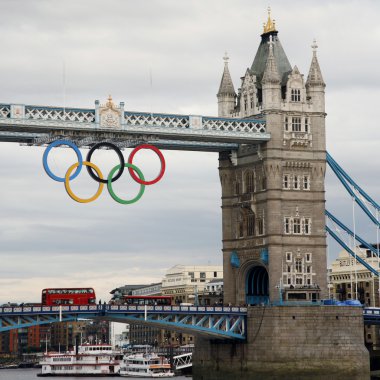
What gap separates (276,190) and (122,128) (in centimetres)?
1946

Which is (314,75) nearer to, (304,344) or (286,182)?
(286,182)

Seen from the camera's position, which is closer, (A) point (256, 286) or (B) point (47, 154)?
(B) point (47, 154)

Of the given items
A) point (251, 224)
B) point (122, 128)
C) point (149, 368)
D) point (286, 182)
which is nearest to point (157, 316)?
point (251, 224)

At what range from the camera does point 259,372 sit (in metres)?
145

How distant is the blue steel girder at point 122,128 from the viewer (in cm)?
13788

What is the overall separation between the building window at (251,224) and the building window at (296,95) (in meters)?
13.7

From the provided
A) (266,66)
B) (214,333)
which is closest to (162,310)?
(214,333)

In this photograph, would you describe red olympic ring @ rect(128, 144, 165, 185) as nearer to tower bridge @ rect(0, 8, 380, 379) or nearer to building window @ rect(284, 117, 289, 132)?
tower bridge @ rect(0, 8, 380, 379)

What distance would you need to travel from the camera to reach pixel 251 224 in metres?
154

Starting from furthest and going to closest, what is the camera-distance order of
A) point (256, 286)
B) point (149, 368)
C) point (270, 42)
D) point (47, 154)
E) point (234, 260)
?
point (149, 368) → point (256, 286) → point (234, 260) → point (270, 42) → point (47, 154)

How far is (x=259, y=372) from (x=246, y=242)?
53.3 feet

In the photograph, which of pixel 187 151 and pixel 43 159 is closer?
pixel 43 159

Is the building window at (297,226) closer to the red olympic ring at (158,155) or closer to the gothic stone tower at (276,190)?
the gothic stone tower at (276,190)

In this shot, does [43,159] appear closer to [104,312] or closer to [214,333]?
[104,312]
